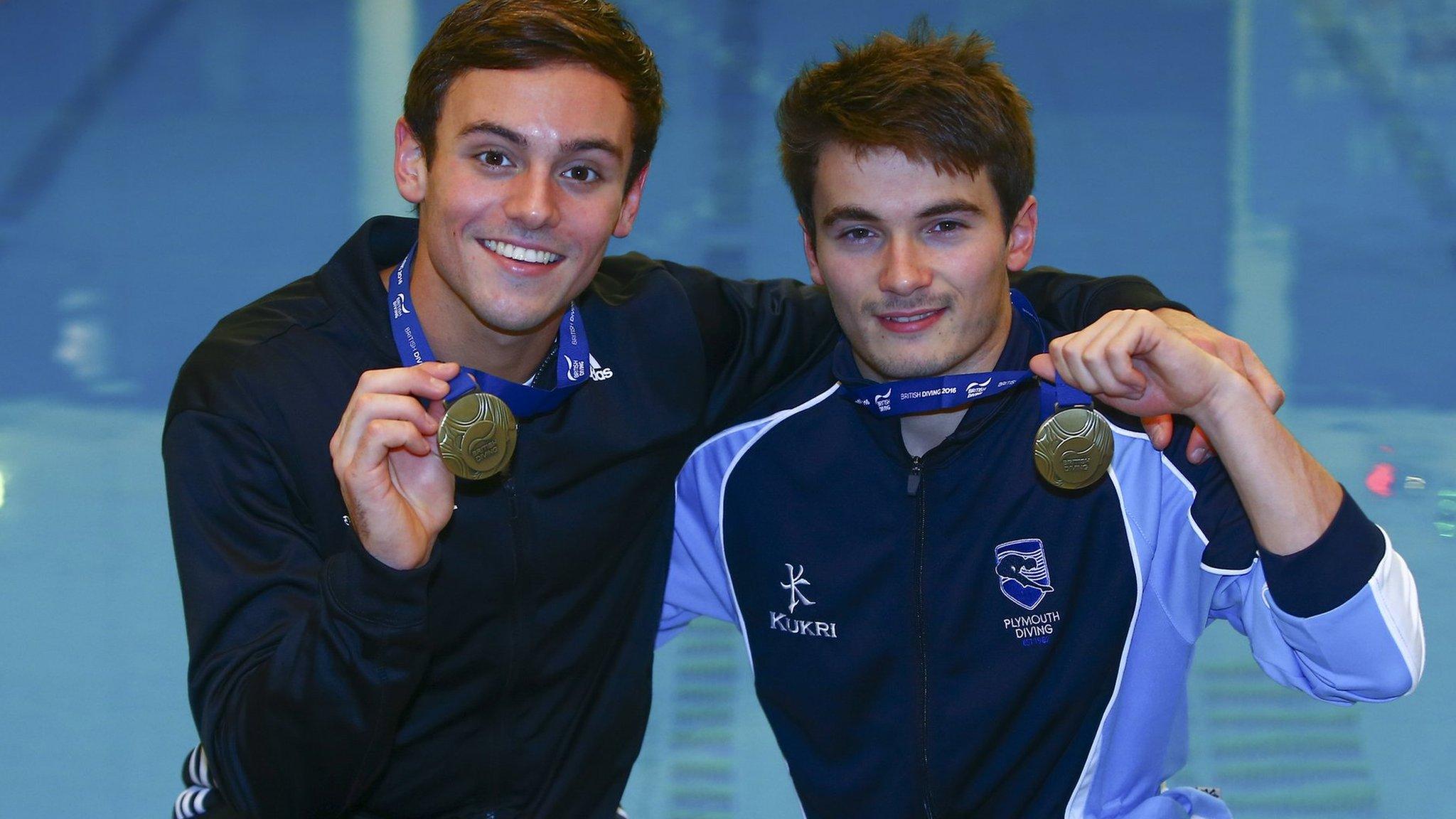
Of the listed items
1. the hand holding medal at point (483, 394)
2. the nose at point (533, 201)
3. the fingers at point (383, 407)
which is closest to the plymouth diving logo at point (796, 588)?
the hand holding medal at point (483, 394)

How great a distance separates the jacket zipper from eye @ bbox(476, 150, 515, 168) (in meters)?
0.86

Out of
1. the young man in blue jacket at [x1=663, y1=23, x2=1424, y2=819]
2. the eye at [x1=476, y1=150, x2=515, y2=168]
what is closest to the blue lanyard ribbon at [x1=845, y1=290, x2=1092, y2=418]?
the young man in blue jacket at [x1=663, y1=23, x2=1424, y2=819]

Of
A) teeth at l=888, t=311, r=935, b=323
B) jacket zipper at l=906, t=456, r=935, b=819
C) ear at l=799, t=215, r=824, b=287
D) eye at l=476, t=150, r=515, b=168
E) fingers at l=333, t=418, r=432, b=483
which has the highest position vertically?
eye at l=476, t=150, r=515, b=168

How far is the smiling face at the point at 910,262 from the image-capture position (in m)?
Result: 2.47

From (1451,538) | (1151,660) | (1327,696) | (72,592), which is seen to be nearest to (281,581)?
(1151,660)

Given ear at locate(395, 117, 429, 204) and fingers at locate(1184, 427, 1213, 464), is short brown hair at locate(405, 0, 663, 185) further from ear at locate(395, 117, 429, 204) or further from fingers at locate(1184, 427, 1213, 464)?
fingers at locate(1184, 427, 1213, 464)

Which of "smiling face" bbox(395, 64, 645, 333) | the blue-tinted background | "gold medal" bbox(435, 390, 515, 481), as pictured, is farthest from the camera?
the blue-tinted background

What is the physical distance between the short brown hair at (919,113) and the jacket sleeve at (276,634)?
1101mm

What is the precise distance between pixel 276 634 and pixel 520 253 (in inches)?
28.0

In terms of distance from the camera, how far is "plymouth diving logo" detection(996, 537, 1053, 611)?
8.17 feet

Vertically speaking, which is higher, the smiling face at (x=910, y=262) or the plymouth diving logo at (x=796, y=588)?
the smiling face at (x=910, y=262)

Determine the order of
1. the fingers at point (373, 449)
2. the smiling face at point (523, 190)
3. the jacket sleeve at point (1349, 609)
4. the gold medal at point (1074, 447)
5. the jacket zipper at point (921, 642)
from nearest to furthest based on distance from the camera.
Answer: the fingers at point (373, 449), the jacket sleeve at point (1349, 609), the gold medal at point (1074, 447), the smiling face at point (523, 190), the jacket zipper at point (921, 642)

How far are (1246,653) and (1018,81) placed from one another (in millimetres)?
4075

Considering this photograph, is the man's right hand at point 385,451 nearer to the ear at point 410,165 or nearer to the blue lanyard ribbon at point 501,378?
the blue lanyard ribbon at point 501,378
